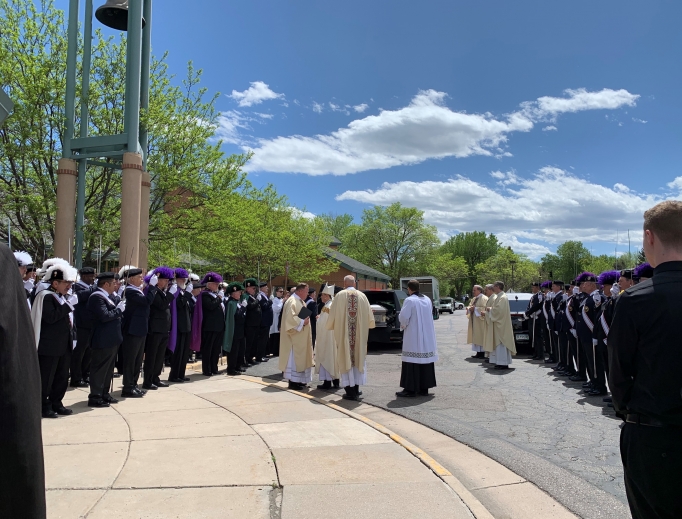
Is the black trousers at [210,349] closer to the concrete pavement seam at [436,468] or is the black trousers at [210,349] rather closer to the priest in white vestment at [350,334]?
the priest in white vestment at [350,334]

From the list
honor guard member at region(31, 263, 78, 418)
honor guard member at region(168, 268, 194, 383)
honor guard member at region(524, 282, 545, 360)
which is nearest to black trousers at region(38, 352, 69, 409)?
honor guard member at region(31, 263, 78, 418)

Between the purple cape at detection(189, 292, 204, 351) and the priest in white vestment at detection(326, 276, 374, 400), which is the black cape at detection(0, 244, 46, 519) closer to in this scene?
the priest in white vestment at detection(326, 276, 374, 400)

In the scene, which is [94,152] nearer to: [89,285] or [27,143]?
[27,143]

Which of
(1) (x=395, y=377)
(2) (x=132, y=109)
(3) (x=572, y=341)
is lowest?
(1) (x=395, y=377)

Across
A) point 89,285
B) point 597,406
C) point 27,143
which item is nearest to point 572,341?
point 597,406

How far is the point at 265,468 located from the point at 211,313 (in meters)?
6.10

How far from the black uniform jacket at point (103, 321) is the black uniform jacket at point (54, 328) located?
398 mm

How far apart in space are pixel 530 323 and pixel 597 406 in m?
7.23

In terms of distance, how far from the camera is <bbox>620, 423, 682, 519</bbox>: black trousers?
7.12 feet

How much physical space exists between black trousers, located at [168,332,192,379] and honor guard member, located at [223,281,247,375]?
112cm

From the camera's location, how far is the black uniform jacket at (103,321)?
7.39m

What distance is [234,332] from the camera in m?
10.9

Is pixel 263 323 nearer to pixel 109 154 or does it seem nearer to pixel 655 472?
pixel 109 154

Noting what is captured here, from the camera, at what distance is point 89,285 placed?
28.0ft
